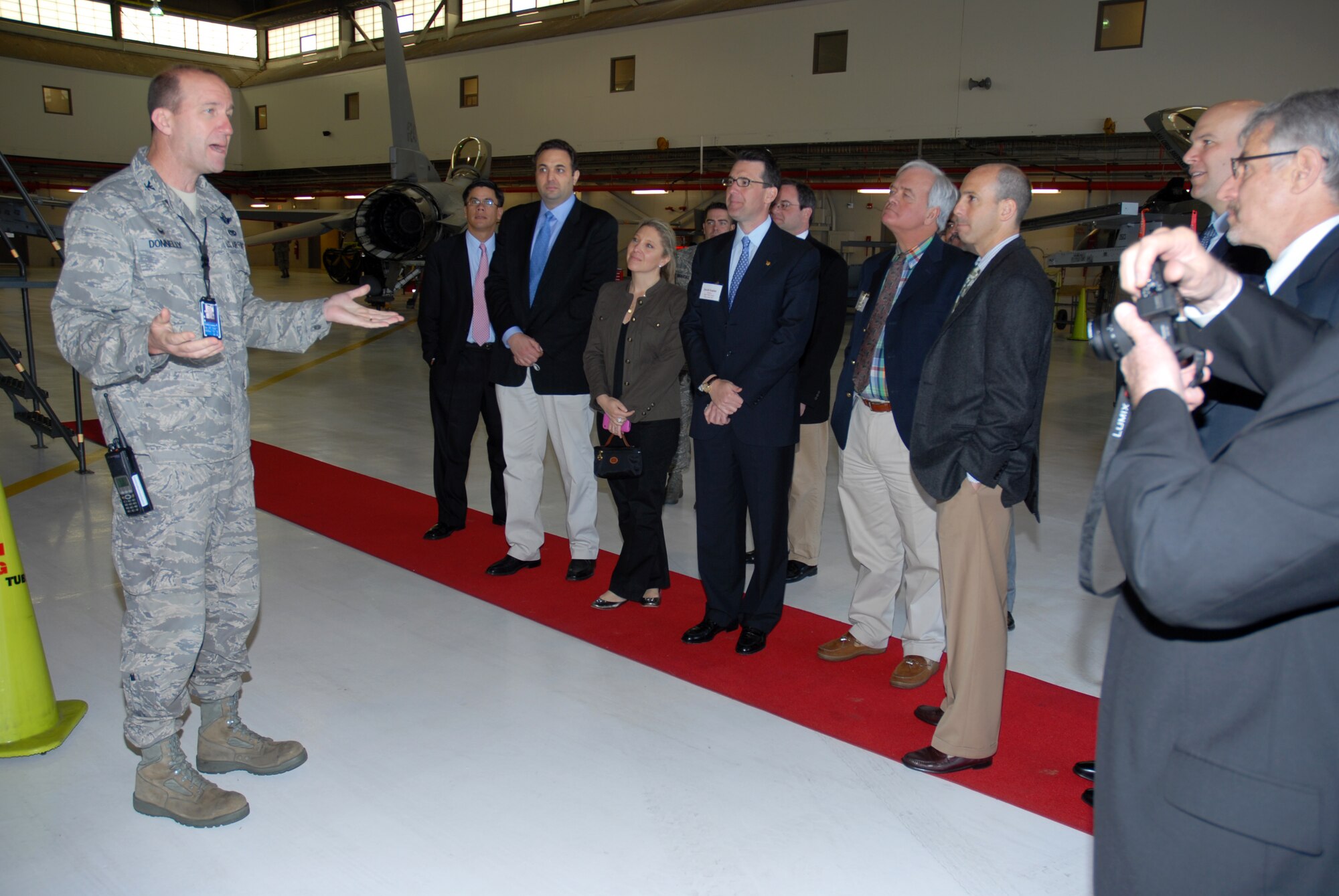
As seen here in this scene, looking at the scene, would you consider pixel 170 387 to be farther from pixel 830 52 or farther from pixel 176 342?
pixel 830 52

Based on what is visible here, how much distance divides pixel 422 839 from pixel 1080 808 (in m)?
1.62

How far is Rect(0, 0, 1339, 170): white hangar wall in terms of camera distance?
13070 mm

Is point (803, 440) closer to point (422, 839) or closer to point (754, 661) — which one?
point (754, 661)

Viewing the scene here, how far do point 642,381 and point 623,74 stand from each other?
17807 mm

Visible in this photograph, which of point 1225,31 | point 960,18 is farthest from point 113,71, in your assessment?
point 1225,31

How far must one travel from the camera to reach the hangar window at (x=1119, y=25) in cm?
1357

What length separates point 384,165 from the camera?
23.5 metres

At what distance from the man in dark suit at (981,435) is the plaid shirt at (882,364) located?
0.46 meters

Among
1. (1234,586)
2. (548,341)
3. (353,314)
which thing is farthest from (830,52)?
(1234,586)

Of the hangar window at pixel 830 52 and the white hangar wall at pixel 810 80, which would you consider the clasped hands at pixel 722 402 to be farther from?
the hangar window at pixel 830 52

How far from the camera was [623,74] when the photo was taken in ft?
63.3

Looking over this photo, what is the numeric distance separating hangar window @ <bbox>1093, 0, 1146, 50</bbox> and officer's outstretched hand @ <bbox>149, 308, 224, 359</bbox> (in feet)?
51.1

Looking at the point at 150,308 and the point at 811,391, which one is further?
the point at 811,391

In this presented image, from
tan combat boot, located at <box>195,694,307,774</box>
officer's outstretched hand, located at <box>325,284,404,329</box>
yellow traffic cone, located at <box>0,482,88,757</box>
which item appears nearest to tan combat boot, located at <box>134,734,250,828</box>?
tan combat boot, located at <box>195,694,307,774</box>
